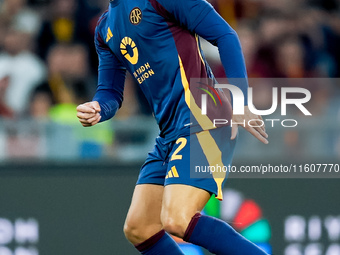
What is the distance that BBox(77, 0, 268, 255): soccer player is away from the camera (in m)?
3.73

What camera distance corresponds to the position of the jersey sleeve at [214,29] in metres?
3.77

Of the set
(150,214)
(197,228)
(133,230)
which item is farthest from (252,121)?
(133,230)

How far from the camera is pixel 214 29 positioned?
3.80 metres

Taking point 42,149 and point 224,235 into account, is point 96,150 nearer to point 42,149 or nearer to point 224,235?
point 42,149

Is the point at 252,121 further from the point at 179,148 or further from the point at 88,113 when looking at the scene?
the point at 88,113

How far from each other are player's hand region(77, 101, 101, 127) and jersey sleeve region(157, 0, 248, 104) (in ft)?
2.25

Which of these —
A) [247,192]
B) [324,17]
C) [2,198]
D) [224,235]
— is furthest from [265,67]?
[224,235]

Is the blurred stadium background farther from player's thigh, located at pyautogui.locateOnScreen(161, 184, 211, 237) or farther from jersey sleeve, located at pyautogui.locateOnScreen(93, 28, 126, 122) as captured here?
player's thigh, located at pyautogui.locateOnScreen(161, 184, 211, 237)

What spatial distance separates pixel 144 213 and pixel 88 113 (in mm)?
640

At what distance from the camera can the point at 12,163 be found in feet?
17.9

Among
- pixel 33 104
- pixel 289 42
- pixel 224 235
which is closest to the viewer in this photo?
pixel 224 235

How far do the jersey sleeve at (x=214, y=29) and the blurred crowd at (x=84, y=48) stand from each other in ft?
7.91

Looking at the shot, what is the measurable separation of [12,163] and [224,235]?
2.29 m

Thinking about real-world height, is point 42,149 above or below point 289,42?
below
